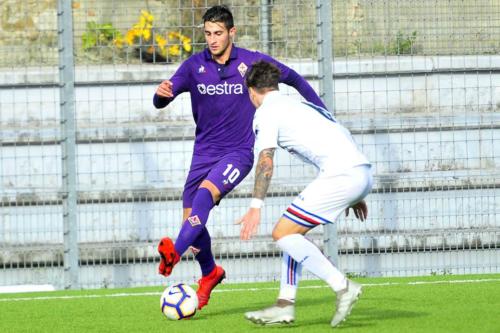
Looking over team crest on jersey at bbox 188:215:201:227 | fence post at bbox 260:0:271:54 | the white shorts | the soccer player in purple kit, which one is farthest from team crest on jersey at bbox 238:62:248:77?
fence post at bbox 260:0:271:54

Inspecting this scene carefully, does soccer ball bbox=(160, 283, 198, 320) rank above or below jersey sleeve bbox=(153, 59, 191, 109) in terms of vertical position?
below

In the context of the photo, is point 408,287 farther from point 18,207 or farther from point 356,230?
point 18,207

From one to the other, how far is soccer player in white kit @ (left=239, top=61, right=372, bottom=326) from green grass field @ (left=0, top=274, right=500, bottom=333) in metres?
0.27

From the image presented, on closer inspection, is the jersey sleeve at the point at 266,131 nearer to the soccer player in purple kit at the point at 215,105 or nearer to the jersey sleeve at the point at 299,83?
A: the soccer player in purple kit at the point at 215,105

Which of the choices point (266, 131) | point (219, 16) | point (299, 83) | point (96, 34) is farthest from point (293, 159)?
point (266, 131)

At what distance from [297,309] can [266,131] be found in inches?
79.2

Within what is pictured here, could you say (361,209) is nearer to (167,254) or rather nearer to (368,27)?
(167,254)

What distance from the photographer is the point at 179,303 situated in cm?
881

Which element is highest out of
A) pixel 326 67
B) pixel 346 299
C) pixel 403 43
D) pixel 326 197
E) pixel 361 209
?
pixel 403 43

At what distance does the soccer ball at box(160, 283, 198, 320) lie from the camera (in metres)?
8.81

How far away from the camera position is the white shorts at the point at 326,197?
25.7 feet

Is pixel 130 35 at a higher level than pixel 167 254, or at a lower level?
higher

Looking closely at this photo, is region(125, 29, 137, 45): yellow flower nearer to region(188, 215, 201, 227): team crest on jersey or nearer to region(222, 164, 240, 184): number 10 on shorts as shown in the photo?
region(222, 164, 240, 184): number 10 on shorts

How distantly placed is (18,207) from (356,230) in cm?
359
